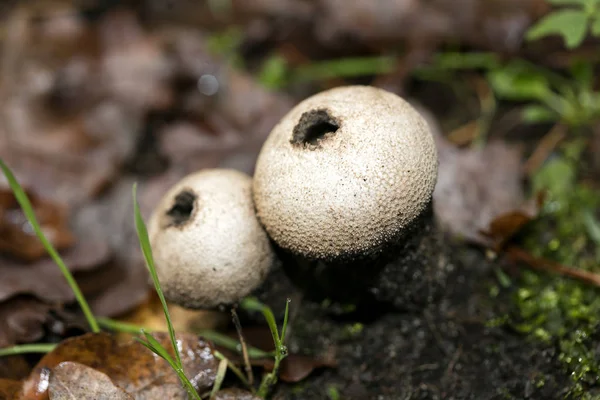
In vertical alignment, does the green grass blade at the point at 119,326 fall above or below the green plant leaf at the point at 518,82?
below

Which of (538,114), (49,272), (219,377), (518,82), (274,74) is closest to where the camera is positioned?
(219,377)

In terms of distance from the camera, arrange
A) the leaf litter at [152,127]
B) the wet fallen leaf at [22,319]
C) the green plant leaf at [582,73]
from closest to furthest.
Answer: the wet fallen leaf at [22,319] < the leaf litter at [152,127] < the green plant leaf at [582,73]

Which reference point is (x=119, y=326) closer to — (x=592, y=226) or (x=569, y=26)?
(x=592, y=226)

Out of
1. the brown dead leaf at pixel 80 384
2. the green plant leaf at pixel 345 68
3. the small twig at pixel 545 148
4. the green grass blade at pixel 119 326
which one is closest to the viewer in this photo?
the brown dead leaf at pixel 80 384

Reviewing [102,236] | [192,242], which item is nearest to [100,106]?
[102,236]

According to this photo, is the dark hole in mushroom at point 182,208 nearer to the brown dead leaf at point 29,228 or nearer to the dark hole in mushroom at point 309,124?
the dark hole in mushroom at point 309,124

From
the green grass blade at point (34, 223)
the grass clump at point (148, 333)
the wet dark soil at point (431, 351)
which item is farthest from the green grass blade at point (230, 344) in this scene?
the green grass blade at point (34, 223)

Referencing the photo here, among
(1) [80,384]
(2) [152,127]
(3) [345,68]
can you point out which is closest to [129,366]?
(1) [80,384]
